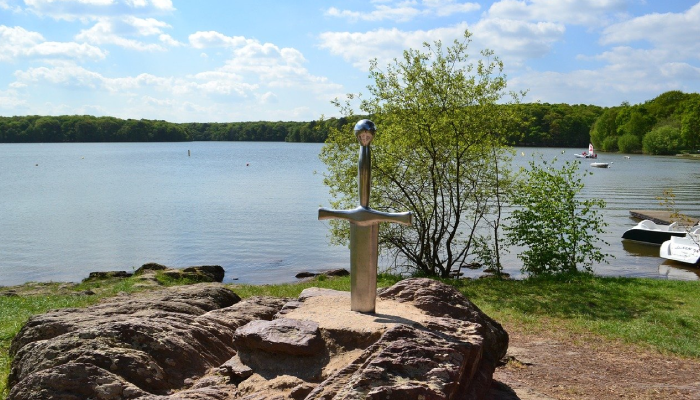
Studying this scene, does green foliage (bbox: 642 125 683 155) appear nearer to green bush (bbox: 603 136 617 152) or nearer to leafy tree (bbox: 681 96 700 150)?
leafy tree (bbox: 681 96 700 150)

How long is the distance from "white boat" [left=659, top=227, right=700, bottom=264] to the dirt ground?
664 inches

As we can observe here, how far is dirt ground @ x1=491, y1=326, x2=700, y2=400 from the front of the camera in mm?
7145

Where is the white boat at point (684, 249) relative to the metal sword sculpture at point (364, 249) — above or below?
below

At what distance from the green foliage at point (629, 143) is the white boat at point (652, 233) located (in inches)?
3928

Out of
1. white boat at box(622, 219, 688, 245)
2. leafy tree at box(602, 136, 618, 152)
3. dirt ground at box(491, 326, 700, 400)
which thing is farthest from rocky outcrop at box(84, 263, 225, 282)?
leafy tree at box(602, 136, 618, 152)

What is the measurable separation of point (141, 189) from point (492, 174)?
48.2 metres

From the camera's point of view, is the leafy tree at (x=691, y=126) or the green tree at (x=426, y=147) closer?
the green tree at (x=426, y=147)

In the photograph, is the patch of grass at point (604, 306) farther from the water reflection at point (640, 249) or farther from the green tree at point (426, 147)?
the water reflection at point (640, 249)

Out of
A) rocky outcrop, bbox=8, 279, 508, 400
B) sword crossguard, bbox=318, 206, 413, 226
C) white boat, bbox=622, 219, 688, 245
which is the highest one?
sword crossguard, bbox=318, 206, 413, 226

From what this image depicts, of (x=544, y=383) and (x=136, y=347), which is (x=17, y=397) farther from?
(x=544, y=383)

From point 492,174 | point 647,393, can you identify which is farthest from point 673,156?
point 647,393

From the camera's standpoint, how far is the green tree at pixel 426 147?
1647 centimetres

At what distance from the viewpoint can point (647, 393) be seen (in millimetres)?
7348

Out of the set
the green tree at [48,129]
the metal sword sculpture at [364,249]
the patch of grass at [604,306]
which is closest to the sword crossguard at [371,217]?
the metal sword sculpture at [364,249]
